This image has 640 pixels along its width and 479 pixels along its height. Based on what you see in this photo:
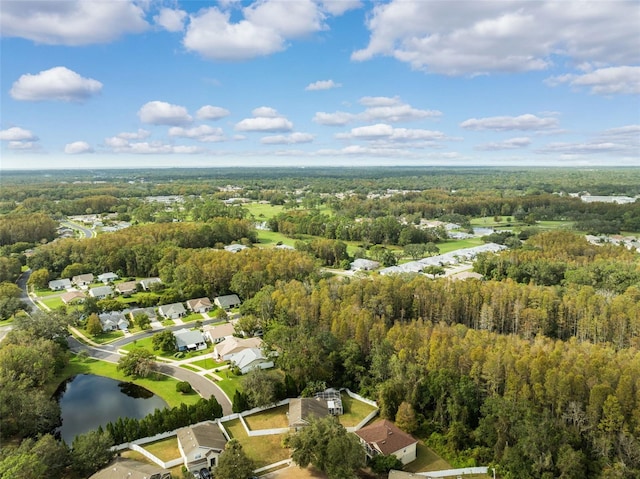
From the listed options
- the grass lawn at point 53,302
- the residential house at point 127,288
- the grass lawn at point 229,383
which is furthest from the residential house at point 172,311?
the grass lawn at point 229,383

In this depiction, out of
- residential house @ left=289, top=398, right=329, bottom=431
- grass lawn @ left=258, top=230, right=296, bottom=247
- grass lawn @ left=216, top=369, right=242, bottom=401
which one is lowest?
grass lawn @ left=216, top=369, right=242, bottom=401

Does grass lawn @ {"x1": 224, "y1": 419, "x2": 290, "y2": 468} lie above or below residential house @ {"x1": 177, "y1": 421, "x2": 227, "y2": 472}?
below

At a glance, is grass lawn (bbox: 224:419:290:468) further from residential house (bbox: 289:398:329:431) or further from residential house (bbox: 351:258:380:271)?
residential house (bbox: 351:258:380:271)

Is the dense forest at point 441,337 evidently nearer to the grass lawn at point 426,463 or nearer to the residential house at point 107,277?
the grass lawn at point 426,463

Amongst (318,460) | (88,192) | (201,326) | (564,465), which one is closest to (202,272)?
(201,326)

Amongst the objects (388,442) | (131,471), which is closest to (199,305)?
(131,471)

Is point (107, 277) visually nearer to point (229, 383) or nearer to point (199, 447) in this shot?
point (229, 383)

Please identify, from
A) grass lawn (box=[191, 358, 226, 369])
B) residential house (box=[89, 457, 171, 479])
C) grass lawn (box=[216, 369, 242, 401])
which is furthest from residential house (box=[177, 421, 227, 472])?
grass lawn (box=[191, 358, 226, 369])
